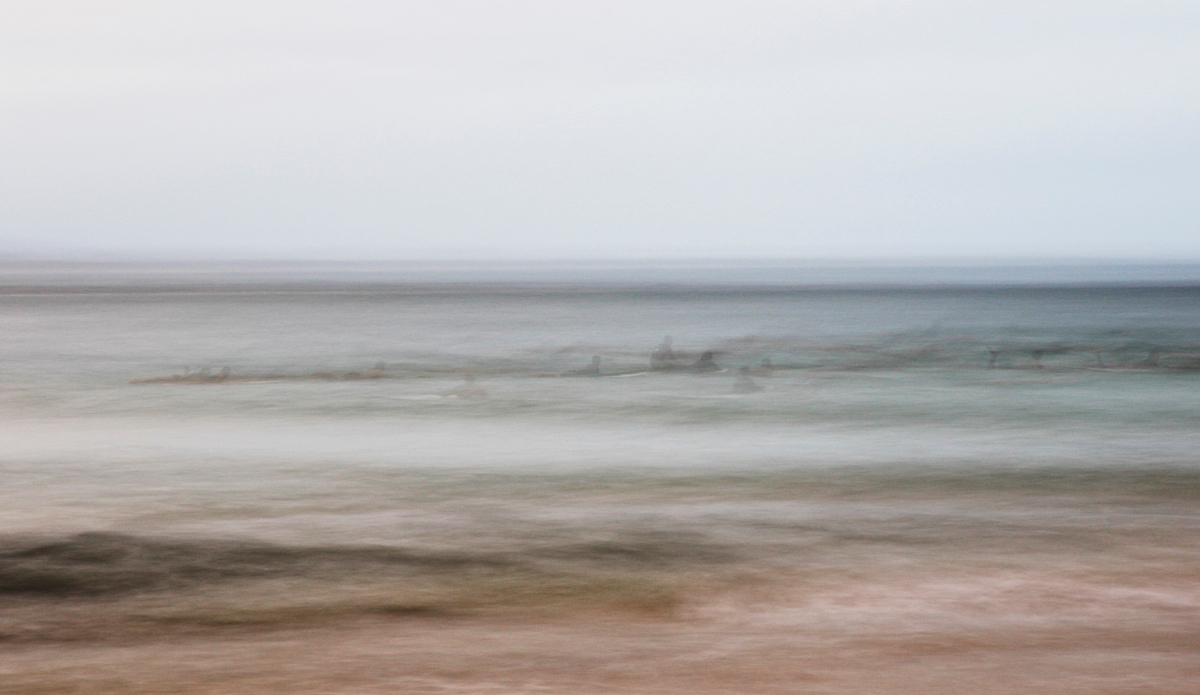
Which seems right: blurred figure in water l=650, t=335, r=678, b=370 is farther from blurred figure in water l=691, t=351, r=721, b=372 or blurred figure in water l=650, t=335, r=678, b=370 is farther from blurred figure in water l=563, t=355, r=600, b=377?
blurred figure in water l=563, t=355, r=600, b=377

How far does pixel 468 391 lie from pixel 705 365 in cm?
669

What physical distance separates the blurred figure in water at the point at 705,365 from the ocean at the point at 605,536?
179 centimetres

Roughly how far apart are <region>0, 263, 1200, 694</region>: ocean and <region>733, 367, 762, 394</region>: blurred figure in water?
0.96 feet

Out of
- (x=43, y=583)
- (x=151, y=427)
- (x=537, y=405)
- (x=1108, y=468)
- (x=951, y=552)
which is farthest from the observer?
(x=537, y=405)

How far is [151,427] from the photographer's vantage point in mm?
17969

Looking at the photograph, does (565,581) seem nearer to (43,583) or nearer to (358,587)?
(358,587)

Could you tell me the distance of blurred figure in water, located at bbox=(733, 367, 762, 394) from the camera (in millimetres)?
23716

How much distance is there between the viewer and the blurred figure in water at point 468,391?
76.8 ft

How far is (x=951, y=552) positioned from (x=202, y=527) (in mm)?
5490

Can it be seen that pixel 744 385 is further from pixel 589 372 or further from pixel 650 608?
pixel 650 608

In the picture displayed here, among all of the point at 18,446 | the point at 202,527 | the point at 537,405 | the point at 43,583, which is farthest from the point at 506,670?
the point at 537,405

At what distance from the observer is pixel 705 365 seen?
2889 centimetres

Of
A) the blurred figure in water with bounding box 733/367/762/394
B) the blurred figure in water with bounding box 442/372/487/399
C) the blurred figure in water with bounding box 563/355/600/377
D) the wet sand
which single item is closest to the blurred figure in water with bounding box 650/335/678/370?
the blurred figure in water with bounding box 563/355/600/377

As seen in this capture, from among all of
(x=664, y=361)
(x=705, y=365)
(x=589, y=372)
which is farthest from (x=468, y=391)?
(x=705, y=365)
